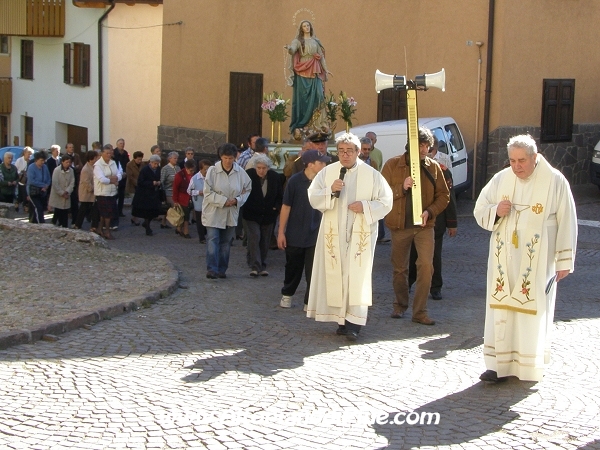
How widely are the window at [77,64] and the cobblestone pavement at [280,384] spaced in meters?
20.7

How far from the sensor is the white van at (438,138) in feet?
57.2

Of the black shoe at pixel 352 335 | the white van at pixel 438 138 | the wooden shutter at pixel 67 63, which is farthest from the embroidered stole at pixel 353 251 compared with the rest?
the wooden shutter at pixel 67 63

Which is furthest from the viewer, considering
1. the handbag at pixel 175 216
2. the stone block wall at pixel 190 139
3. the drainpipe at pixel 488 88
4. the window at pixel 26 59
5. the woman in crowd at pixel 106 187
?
the window at pixel 26 59

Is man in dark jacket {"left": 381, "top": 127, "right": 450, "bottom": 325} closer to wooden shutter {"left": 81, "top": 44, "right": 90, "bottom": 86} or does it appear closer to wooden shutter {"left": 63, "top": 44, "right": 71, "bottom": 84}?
wooden shutter {"left": 81, "top": 44, "right": 90, "bottom": 86}

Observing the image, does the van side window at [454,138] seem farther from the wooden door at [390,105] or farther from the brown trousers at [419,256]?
the brown trousers at [419,256]

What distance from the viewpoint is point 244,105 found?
2428 centimetres

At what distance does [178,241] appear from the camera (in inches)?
612

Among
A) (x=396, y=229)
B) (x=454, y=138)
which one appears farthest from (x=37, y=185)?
(x=396, y=229)

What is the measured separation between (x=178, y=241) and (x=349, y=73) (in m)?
8.00

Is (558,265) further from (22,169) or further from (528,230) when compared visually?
(22,169)

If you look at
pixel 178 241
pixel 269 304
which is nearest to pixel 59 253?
pixel 178 241

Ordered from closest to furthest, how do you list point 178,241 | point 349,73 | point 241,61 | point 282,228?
point 282,228 → point 178,241 → point 349,73 → point 241,61

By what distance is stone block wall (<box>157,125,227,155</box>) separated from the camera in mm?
25134

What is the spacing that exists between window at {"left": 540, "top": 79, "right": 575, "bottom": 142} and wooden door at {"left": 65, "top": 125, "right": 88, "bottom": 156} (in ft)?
50.9
